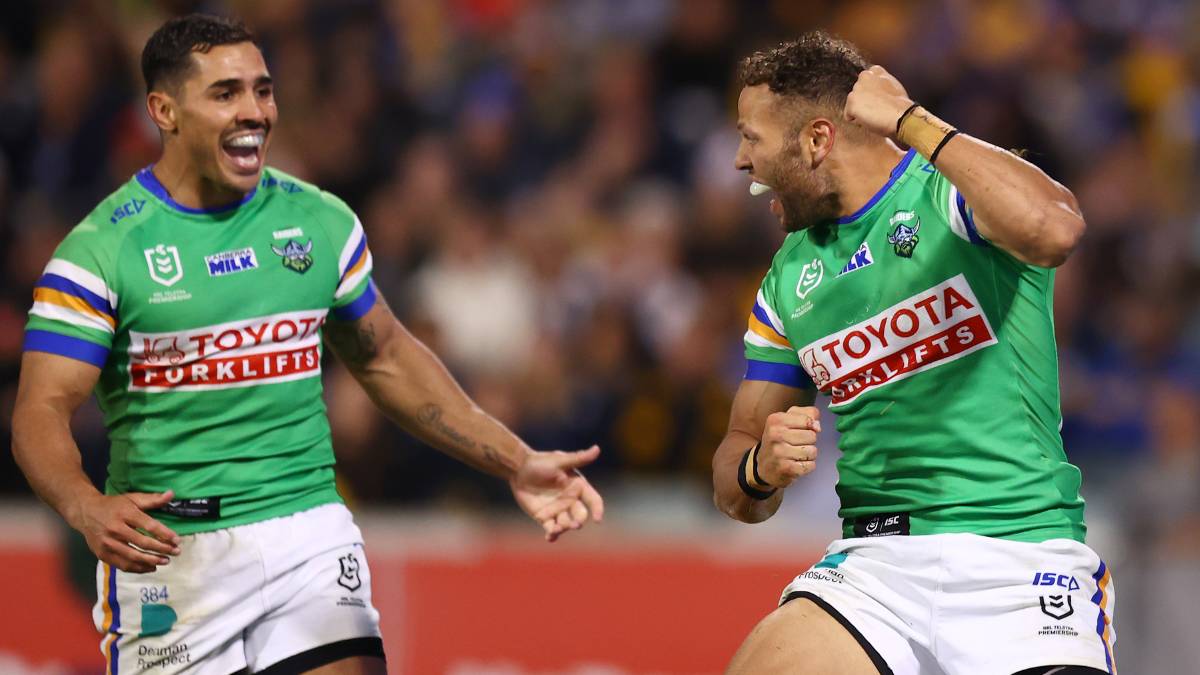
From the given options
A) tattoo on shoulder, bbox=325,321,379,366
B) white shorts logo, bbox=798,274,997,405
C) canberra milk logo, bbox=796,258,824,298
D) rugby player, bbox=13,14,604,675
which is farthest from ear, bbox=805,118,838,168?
tattoo on shoulder, bbox=325,321,379,366

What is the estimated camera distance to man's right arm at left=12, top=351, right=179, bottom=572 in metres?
4.86

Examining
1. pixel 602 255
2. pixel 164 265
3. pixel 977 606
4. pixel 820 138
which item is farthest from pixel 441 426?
pixel 602 255

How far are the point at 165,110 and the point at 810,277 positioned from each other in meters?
2.25

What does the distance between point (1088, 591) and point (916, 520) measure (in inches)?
20.6

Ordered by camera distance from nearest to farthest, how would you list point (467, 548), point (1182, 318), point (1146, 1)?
point (467, 548), point (1182, 318), point (1146, 1)

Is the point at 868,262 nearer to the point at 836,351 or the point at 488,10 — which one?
the point at 836,351

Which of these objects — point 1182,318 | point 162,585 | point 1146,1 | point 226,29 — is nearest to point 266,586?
point 162,585

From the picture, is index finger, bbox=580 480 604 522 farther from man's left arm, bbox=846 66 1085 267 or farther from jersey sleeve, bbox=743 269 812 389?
man's left arm, bbox=846 66 1085 267

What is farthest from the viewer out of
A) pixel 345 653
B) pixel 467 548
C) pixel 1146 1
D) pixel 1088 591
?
pixel 1146 1

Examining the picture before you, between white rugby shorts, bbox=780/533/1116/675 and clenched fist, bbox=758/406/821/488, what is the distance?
456 mm

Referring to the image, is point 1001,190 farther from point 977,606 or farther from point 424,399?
point 424,399

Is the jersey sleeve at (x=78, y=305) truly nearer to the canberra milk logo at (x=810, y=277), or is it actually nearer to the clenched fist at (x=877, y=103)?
the canberra milk logo at (x=810, y=277)

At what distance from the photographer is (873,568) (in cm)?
500

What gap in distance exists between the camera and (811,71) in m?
5.15
